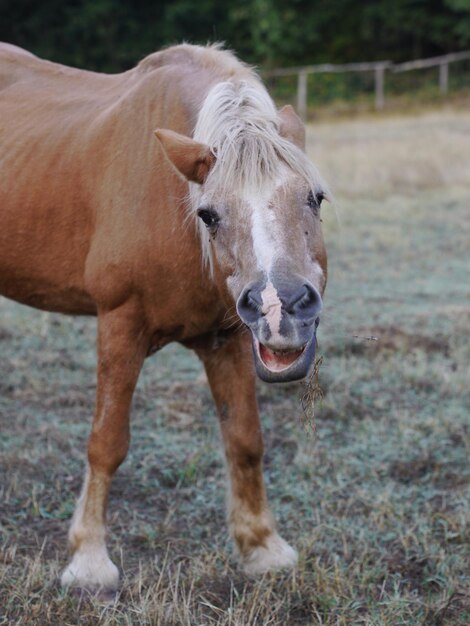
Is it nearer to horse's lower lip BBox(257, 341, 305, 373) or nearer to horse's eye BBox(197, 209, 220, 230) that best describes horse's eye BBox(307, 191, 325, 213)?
horse's eye BBox(197, 209, 220, 230)

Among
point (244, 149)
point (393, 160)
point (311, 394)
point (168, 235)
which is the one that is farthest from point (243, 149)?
point (393, 160)

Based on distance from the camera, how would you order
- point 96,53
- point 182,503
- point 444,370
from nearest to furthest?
point 182,503, point 444,370, point 96,53

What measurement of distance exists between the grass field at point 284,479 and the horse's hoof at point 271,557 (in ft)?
0.18

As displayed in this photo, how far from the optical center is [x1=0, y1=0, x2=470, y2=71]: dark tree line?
32562 mm

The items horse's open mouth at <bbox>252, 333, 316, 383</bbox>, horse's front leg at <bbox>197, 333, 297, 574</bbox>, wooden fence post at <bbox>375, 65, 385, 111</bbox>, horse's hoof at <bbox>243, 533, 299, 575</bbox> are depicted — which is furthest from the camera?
wooden fence post at <bbox>375, 65, 385, 111</bbox>

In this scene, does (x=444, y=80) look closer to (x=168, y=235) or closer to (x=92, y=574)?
(x=168, y=235)

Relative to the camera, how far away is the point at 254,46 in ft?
112

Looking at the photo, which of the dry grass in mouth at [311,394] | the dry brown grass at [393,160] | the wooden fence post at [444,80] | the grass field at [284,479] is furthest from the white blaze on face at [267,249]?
the wooden fence post at [444,80]

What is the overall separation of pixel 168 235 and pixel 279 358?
31.6 inches

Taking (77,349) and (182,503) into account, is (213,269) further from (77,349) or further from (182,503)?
(77,349)

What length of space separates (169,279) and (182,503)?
4.17ft

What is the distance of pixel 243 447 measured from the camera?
3781 mm

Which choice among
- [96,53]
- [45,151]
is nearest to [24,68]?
[45,151]

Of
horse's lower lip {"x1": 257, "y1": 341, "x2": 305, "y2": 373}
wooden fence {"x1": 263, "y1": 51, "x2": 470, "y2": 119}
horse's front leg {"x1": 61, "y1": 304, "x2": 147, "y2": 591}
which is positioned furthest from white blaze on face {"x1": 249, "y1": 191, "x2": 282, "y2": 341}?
wooden fence {"x1": 263, "y1": 51, "x2": 470, "y2": 119}
